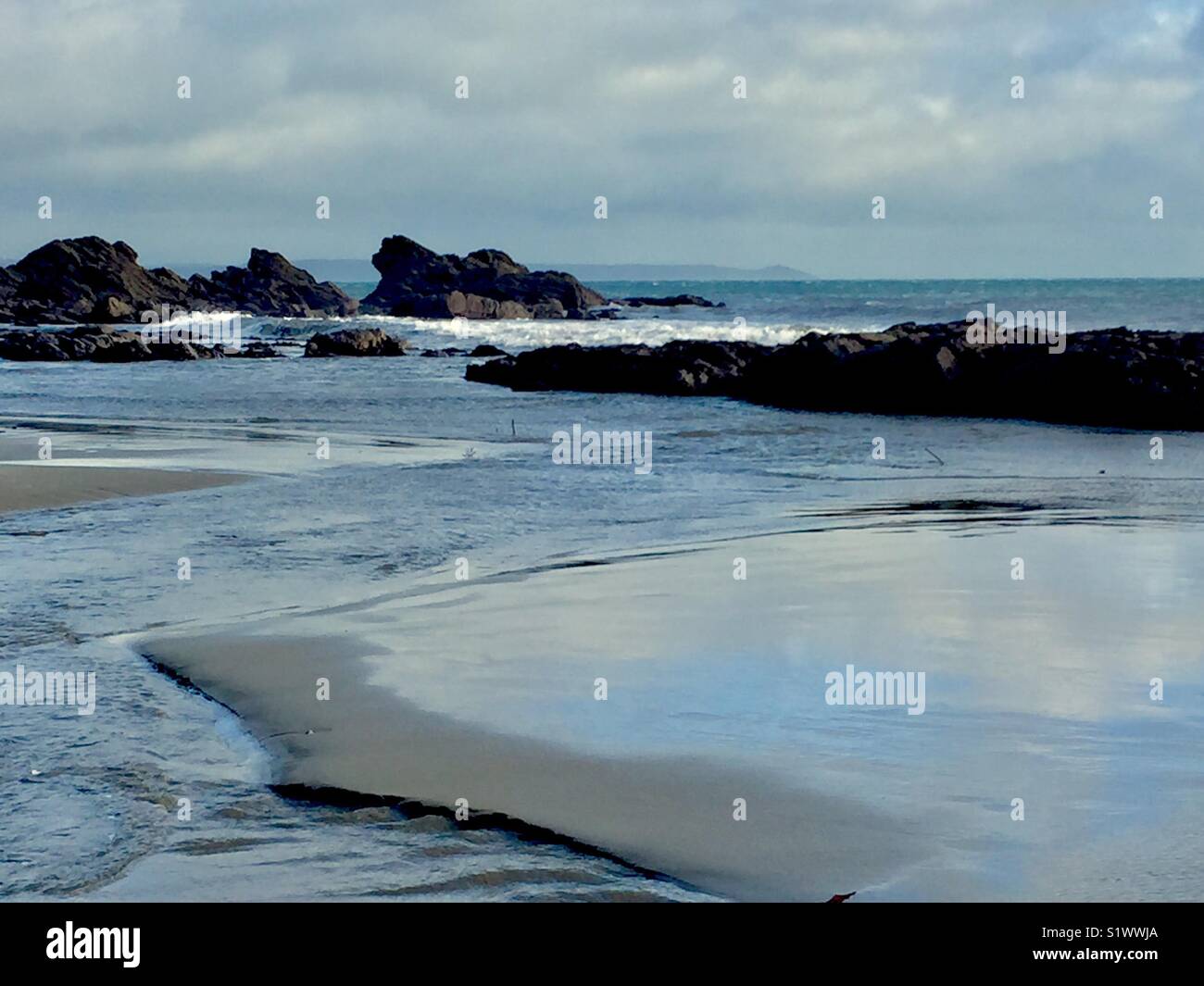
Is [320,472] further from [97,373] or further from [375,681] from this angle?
[97,373]

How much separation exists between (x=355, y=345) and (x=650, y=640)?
37.7 metres

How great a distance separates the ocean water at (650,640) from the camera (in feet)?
16.5

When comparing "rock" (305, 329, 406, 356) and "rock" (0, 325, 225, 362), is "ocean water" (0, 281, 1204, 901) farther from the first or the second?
"rock" (305, 329, 406, 356)

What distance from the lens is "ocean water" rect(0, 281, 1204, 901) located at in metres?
5.02

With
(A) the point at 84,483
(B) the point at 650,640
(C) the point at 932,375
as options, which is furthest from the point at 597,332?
(B) the point at 650,640

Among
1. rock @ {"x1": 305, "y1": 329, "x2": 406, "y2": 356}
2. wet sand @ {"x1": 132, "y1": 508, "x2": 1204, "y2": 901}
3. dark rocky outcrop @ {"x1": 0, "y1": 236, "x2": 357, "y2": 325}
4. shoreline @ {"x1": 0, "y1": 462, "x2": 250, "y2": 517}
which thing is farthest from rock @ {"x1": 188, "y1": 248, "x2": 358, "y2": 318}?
wet sand @ {"x1": 132, "y1": 508, "x2": 1204, "y2": 901}

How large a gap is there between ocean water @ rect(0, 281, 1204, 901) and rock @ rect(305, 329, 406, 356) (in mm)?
24315

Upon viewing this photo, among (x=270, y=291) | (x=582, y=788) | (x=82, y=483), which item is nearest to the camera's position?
(x=582, y=788)

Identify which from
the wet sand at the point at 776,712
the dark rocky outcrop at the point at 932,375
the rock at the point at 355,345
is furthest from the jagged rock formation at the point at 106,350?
the wet sand at the point at 776,712

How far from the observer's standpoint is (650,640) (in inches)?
323

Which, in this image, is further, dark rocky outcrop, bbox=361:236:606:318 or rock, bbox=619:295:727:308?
rock, bbox=619:295:727:308

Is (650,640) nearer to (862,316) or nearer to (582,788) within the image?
(582,788)
